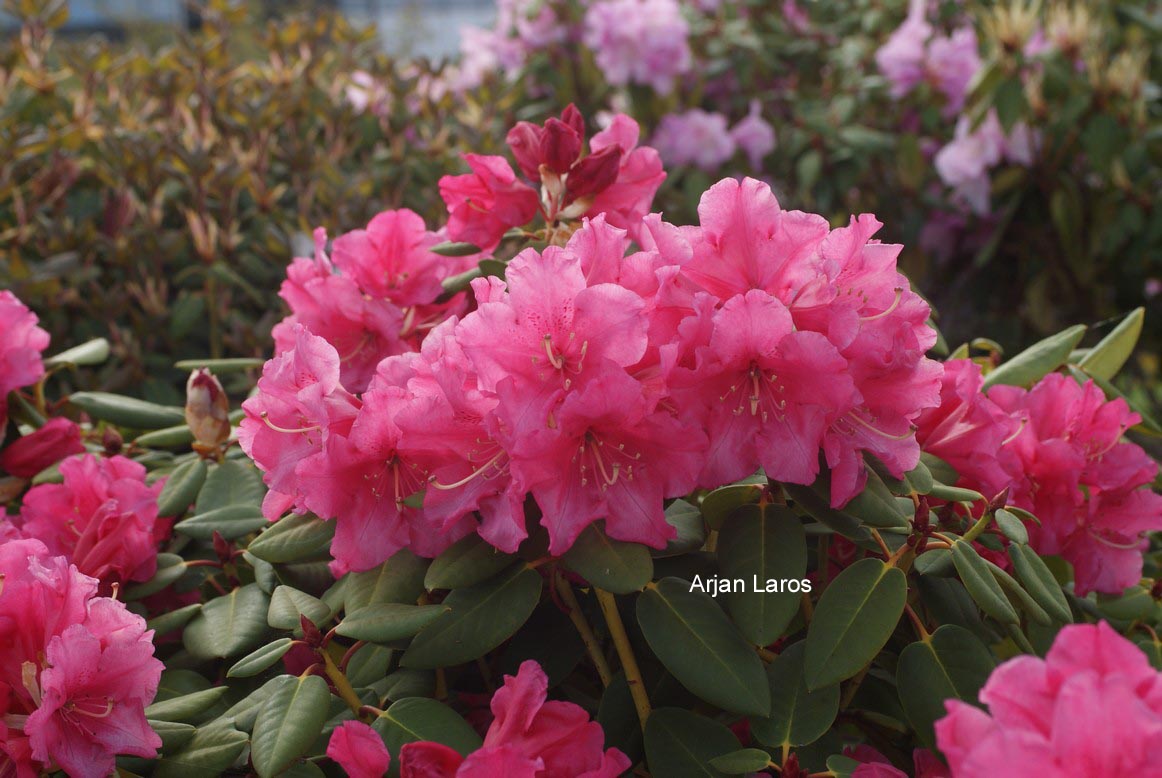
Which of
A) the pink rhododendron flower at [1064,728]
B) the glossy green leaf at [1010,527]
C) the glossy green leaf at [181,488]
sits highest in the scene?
the pink rhododendron flower at [1064,728]

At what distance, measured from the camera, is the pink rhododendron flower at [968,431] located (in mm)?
1000

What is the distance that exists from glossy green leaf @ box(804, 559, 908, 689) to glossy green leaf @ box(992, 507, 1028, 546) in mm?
91

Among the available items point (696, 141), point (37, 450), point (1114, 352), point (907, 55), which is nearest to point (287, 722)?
point (37, 450)

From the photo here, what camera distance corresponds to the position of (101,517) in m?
1.09

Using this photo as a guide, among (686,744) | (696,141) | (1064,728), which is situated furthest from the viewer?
(696,141)

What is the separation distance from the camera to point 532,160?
1134 mm

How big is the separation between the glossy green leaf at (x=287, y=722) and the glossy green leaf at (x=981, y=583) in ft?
1.64

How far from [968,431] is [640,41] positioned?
2.71 meters

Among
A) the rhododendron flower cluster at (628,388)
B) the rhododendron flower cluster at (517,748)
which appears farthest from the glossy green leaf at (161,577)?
the rhododendron flower cluster at (517,748)

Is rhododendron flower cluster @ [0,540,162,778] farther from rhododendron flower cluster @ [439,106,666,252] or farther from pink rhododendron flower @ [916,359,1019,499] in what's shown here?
pink rhododendron flower @ [916,359,1019,499]

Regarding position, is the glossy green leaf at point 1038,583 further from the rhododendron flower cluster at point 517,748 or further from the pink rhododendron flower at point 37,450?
the pink rhododendron flower at point 37,450

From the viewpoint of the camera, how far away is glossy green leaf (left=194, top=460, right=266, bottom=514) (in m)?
1.19

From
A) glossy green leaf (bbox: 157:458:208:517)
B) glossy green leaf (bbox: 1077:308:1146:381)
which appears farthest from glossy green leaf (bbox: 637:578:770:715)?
glossy green leaf (bbox: 1077:308:1146:381)

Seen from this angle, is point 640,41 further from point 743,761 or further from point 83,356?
point 743,761
